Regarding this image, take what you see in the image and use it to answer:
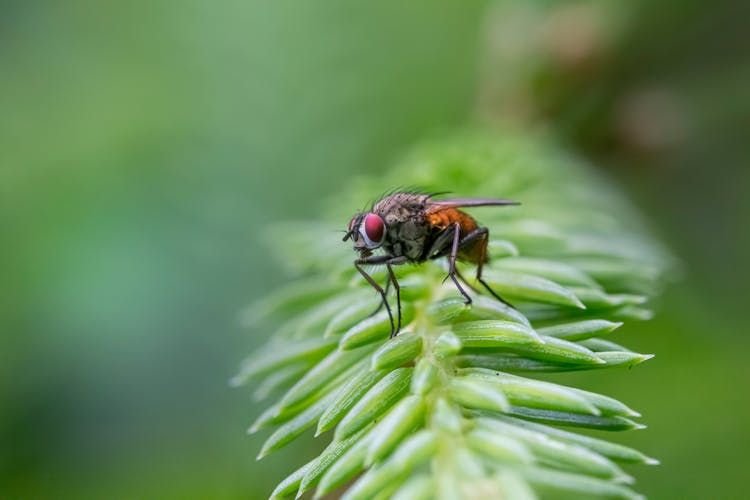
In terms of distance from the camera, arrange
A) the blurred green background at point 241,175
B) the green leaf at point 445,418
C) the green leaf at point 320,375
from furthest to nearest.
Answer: the blurred green background at point 241,175 < the green leaf at point 320,375 < the green leaf at point 445,418

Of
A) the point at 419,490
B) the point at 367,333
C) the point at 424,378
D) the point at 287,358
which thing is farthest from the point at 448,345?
the point at 287,358

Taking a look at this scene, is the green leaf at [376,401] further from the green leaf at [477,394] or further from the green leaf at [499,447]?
the green leaf at [499,447]

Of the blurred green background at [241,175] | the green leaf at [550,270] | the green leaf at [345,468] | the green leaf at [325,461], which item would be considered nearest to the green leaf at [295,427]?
the green leaf at [325,461]

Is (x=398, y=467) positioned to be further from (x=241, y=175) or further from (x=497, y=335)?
(x=241, y=175)

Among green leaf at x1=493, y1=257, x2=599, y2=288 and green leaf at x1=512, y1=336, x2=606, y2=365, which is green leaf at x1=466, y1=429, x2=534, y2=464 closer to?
green leaf at x1=512, y1=336, x2=606, y2=365

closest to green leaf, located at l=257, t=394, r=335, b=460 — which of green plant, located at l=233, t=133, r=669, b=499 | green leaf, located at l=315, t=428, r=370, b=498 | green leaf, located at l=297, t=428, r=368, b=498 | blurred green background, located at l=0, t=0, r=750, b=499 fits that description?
green plant, located at l=233, t=133, r=669, b=499

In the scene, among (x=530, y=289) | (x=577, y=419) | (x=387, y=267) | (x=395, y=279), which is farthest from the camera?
(x=387, y=267)
